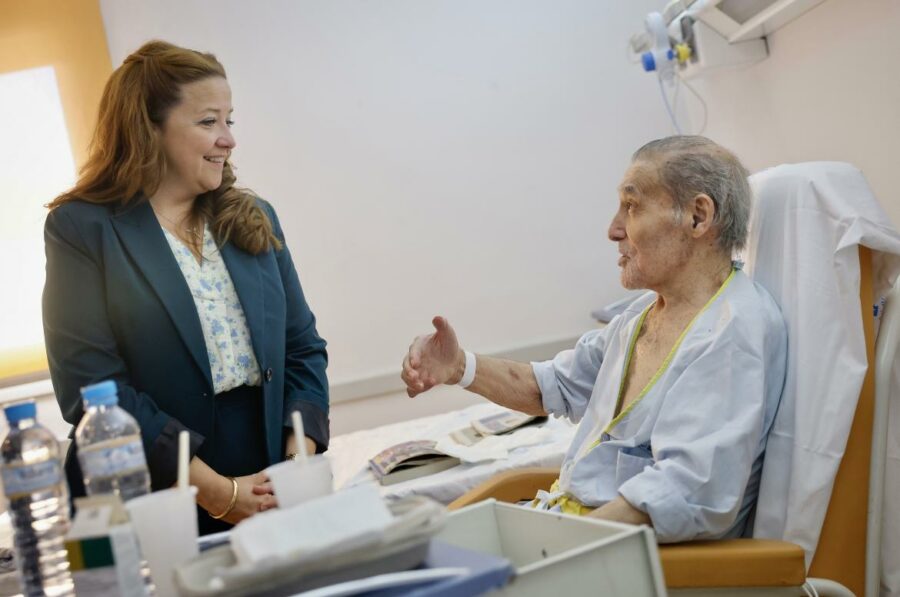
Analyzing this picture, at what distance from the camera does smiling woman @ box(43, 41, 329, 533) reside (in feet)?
6.36

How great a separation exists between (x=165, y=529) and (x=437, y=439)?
182 cm

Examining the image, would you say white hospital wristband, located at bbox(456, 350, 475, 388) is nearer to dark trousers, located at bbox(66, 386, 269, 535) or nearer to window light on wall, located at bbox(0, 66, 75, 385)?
dark trousers, located at bbox(66, 386, 269, 535)

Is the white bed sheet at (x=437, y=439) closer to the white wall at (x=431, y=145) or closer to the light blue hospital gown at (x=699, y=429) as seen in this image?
the light blue hospital gown at (x=699, y=429)

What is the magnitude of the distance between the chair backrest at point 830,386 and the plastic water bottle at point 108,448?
43.4 inches

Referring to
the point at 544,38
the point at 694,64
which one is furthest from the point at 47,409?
the point at 694,64

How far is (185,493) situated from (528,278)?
313 centimetres

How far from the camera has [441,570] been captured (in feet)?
3.20

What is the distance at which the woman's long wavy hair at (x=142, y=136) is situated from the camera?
2039 millimetres

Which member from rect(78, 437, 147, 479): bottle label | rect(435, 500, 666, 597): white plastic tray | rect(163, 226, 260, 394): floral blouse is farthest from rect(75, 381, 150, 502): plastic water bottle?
rect(163, 226, 260, 394): floral blouse

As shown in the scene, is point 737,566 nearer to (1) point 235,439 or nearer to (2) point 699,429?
(2) point 699,429

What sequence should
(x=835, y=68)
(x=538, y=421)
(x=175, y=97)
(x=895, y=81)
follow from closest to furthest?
1. (x=175, y=97)
2. (x=895, y=81)
3. (x=835, y=68)
4. (x=538, y=421)

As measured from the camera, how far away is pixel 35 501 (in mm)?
1182

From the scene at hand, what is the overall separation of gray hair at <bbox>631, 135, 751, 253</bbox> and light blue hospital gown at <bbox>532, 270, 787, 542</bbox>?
9cm

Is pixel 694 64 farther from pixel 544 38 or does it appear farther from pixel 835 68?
pixel 544 38
